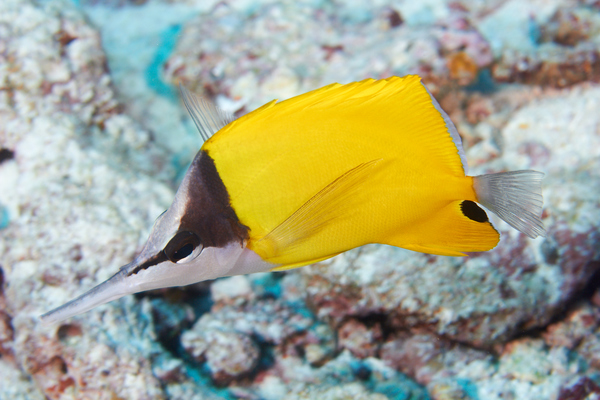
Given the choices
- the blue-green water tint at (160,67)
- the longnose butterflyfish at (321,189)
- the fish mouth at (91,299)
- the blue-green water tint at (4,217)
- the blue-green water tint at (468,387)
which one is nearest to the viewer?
the fish mouth at (91,299)

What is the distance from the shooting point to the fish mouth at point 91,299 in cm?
110

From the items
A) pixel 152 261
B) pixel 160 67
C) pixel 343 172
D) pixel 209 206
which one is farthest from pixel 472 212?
pixel 160 67

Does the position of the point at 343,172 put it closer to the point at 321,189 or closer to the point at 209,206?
the point at 321,189

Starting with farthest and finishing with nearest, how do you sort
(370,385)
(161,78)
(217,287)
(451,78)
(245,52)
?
(161,78), (245,52), (451,78), (217,287), (370,385)

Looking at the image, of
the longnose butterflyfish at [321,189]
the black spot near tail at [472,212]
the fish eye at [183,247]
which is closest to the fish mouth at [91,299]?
the longnose butterflyfish at [321,189]

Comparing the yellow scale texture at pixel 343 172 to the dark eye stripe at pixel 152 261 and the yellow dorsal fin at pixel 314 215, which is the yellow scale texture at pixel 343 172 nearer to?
the yellow dorsal fin at pixel 314 215

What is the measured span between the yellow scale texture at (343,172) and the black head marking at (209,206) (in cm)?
3

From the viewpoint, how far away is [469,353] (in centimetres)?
245

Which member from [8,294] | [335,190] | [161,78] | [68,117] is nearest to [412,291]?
[335,190]

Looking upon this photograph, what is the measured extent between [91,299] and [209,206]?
43cm

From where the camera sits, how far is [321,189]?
4.08 ft

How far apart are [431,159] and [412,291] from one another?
1223 millimetres

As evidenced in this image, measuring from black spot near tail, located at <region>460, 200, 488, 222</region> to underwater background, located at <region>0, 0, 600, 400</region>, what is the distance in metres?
0.99

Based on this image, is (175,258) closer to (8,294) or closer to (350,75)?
(8,294)
